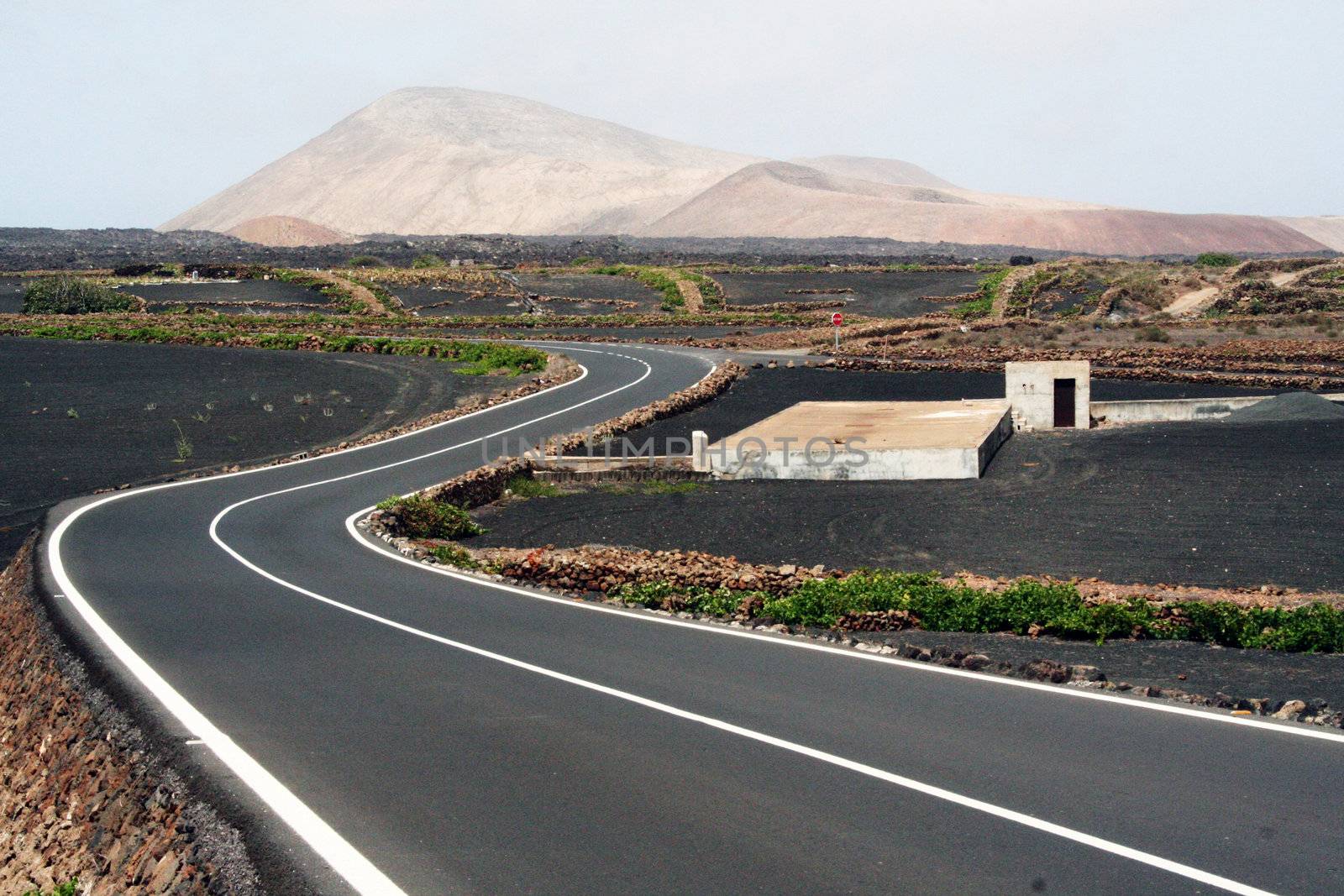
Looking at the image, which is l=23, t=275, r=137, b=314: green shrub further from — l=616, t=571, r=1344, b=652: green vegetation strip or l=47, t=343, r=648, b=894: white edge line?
l=616, t=571, r=1344, b=652: green vegetation strip

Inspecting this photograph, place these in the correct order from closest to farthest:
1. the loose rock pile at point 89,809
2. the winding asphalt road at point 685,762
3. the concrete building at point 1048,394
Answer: the winding asphalt road at point 685,762
the loose rock pile at point 89,809
the concrete building at point 1048,394

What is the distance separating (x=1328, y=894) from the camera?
19.8 feet

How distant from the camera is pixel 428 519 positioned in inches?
932

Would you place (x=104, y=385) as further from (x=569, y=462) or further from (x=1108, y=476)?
(x=1108, y=476)

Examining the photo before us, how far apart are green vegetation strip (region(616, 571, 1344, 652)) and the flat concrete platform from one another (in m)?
13.0

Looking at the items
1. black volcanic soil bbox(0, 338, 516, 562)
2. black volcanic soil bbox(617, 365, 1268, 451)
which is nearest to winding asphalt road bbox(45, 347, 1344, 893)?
black volcanic soil bbox(0, 338, 516, 562)

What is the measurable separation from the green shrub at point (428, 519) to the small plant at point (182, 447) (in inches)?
507

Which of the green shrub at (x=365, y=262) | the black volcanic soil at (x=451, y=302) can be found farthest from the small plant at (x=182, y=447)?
the green shrub at (x=365, y=262)

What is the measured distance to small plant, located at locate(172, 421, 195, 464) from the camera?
114 feet

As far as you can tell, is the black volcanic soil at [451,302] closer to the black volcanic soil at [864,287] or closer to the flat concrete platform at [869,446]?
the black volcanic soil at [864,287]

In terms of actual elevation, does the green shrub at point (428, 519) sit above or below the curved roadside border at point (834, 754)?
below

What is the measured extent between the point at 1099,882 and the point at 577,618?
9128 millimetres

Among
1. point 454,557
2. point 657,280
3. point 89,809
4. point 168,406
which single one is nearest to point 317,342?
point 168,406

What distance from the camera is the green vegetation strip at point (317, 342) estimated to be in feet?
172
